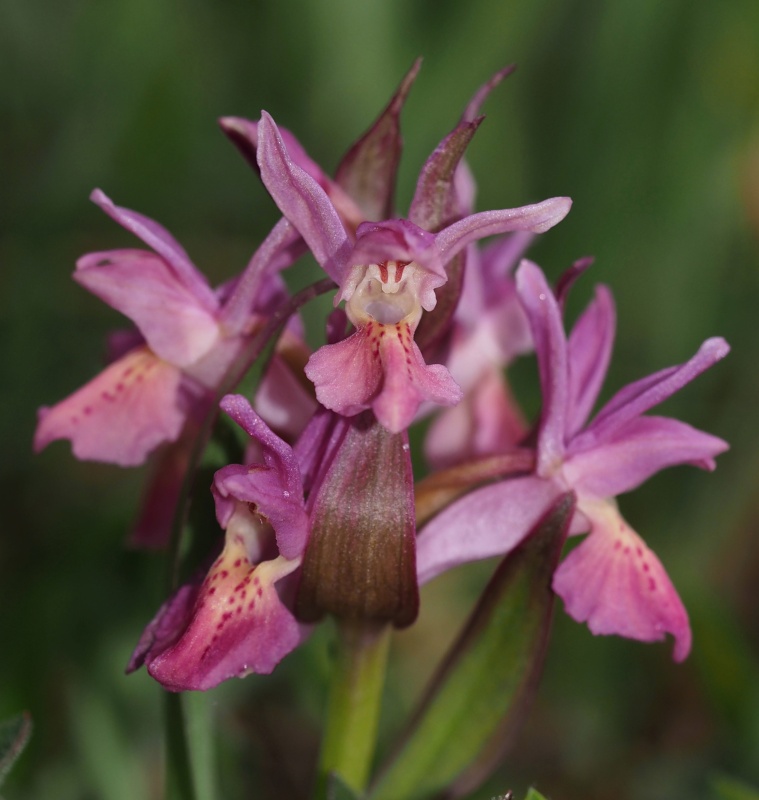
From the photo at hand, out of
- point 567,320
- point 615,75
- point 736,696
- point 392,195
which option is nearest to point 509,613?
point 392,195

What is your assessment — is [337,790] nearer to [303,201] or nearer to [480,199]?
[303,201]

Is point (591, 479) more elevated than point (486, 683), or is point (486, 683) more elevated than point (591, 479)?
point (591, 479)

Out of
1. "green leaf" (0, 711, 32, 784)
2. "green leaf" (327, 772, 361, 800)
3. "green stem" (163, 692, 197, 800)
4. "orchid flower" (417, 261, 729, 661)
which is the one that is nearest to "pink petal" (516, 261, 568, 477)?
"orchid flower" (417, 261, 729, 661)

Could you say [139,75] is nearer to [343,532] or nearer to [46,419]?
[46,419]

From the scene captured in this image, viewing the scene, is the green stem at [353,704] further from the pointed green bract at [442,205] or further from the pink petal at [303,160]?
the pink petal at [303,160]

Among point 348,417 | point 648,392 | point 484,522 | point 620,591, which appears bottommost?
point 620,591

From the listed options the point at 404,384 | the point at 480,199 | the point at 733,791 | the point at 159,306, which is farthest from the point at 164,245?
the point at 480,199

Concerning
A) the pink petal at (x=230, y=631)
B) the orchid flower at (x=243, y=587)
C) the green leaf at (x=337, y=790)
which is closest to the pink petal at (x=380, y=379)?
the orchid flower at (x=243, y=587)
